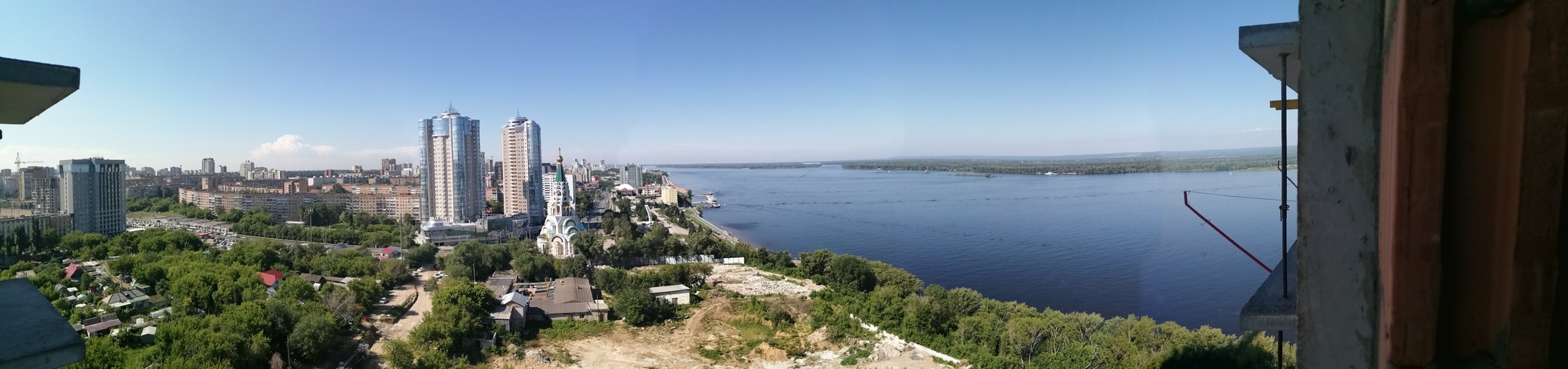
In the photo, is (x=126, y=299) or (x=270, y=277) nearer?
(x=126, y=299)

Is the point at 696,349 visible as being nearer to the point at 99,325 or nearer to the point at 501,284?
the point at 501,284

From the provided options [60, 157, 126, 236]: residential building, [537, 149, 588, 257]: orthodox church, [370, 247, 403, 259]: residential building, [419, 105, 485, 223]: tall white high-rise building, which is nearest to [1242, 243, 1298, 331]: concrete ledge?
[537, 149, 588, 257]: orthodox church

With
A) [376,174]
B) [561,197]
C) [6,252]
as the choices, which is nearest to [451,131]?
[561,197]

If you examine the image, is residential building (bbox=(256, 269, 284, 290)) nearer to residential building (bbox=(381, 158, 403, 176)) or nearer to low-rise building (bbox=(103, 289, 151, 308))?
low-rise building (bbox=(103, 289, 151, 308))

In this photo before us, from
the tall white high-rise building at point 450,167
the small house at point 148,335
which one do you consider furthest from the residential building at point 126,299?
the tall white high-rise building at point 450,167

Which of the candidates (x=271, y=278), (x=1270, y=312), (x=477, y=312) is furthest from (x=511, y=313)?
(x=1270, y=312)

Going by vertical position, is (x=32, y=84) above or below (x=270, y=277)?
above
